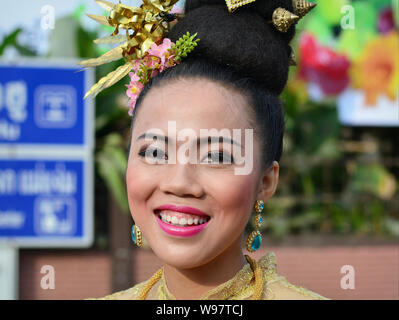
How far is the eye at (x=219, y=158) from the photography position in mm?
1695

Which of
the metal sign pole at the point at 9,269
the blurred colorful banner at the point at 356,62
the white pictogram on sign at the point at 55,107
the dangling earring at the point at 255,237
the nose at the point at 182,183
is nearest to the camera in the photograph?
the nose at the point at 182,183

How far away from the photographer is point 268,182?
1.91 metres

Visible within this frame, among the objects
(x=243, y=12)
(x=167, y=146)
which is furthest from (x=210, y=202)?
(x=243, y=12)

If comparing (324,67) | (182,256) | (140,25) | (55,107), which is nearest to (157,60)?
(140,25)

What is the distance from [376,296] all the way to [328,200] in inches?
48.1

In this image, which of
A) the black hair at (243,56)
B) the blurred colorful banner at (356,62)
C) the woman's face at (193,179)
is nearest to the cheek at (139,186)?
the woman's face at (193,179)

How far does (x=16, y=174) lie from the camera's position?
18.4 ft

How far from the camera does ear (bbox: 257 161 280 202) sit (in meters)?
1.88

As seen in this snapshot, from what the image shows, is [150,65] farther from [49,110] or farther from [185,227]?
[49,110]

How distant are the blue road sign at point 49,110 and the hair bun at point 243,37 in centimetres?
379

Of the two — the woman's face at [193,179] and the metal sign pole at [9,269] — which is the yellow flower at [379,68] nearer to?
the metal sign pole at [9,269]

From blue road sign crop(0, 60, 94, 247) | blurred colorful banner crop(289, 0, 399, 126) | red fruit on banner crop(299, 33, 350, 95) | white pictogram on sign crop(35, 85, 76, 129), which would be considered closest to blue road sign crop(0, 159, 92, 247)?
blue road sign crop(0, 60, 94, 247)

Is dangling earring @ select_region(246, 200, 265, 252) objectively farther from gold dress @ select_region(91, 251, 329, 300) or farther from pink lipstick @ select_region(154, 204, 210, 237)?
pink lipstick @ select_region(154, 204, 210, 237)

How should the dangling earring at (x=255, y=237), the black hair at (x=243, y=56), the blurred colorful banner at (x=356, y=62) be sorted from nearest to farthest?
the black hair at (x=243, y=56) → the dangling earring at (x=255, y=237) → the blurred colorful banner at (x=356, y=62)
